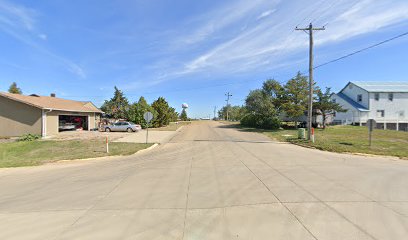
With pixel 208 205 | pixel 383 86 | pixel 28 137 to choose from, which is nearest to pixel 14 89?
pixel 28 137

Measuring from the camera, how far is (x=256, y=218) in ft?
14.9

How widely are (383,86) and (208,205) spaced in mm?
48708

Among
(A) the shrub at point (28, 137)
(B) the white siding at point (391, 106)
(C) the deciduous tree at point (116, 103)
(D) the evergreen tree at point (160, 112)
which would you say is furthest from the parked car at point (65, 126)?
(B) the white siding at point (391, 106)

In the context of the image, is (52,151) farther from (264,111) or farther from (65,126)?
(264,111)

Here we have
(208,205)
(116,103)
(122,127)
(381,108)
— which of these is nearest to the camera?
(208,205)

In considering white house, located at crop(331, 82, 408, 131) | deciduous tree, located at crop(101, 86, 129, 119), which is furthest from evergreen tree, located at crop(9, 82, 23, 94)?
white house, located at crop(331, 82, 408, 131)

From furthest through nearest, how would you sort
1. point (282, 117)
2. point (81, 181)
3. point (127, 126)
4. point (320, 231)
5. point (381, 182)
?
point (282, 117) < point (127, 126) < point (81, 181) < point (381, 182) < point (320, 231)

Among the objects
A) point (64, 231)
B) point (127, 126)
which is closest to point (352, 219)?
point (64, 231)

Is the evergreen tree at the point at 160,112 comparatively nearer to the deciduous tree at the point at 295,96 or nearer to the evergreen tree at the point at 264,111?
the evergreen tree at the point at 264,111

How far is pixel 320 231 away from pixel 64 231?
438 cm

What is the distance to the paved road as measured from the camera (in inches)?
159

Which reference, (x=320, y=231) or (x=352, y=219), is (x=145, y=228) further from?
(x=352, y=219)

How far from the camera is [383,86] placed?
41.7 meters

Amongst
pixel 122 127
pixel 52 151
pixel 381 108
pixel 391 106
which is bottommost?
pixel 52 151
